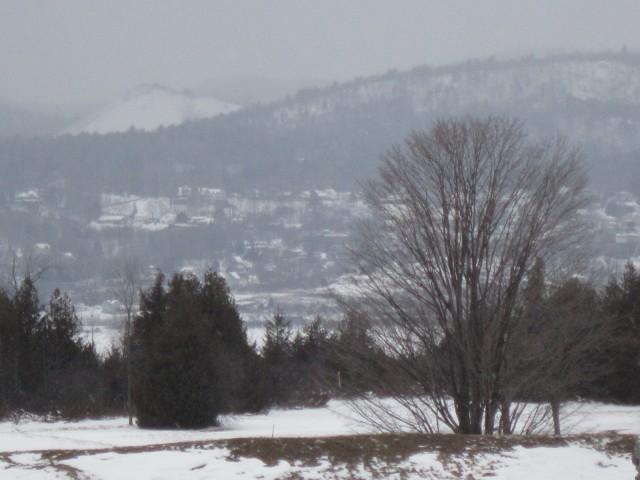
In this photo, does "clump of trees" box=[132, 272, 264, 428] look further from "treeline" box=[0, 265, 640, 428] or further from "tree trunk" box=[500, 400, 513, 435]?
"tree trunk" box=[500, 400, 513, 435]

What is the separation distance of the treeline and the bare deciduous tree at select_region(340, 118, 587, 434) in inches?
128

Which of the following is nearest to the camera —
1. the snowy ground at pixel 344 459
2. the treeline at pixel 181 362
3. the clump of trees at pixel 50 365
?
the snowy ground at pixel 344 459

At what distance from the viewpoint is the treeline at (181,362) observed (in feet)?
106

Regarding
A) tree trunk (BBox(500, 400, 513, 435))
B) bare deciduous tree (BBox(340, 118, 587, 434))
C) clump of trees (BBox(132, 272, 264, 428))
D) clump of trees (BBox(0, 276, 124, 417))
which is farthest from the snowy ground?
clump of trees (BBox(0, 276, 124, 417))

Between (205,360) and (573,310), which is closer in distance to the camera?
(573,310)

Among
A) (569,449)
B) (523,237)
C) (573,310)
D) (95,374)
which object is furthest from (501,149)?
(95,374)

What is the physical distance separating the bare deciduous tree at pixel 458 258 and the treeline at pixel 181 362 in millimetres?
3259

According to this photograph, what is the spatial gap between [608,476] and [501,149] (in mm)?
6401

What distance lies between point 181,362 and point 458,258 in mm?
17131

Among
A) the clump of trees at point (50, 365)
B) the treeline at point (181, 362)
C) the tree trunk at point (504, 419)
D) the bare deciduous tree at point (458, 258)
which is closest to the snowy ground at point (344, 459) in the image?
the tree trunk at point (504, 419)

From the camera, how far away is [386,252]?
17.6 metres

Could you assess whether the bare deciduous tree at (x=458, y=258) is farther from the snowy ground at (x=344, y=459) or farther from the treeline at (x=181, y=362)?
the treeline at (x=181, y=362)

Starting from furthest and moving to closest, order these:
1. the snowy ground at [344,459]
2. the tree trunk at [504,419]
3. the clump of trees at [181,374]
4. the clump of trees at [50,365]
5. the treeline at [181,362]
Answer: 1. the clump of trees at [50,365]
2. the treeline at [181,362]
3. the clump of trees at [181,374]
4. the tree trunk at [504,419]
5. the snowy ground at [344,459]

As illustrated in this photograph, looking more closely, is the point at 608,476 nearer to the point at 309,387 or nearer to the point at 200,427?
the point at 200,427
